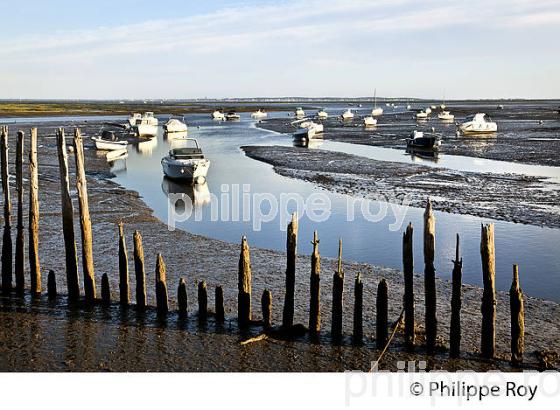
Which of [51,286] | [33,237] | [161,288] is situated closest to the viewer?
[161,288]

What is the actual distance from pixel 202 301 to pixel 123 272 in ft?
6.74

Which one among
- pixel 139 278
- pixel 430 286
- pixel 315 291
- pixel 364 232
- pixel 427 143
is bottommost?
pixel 364 232

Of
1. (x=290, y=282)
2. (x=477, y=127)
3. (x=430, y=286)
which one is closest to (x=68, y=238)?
(x=290, y=282)

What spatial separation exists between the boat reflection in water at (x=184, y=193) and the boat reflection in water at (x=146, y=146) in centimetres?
2165

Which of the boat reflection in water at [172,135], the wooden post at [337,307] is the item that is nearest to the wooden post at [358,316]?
the wooden post at [337,307]

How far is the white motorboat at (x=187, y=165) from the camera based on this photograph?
107 ft

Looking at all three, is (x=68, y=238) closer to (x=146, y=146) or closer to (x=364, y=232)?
(x=364, y=232)

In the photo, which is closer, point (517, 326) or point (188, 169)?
point (517, 326)

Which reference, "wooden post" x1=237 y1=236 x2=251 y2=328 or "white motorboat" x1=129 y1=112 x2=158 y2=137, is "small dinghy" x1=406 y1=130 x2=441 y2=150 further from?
"wooden post" x1=237 y1=236 x2=251 y2=328

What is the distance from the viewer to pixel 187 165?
32688 millimetres

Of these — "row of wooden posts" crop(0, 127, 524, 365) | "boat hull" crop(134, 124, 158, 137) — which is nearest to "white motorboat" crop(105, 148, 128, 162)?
"boat hull" crop(134, 124, 158, 137)

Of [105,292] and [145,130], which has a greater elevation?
[145,130]

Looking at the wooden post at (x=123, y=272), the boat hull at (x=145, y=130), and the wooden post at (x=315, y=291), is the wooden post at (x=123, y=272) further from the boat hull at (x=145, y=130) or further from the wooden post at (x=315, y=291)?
the boat hull at (x=145, y=130)

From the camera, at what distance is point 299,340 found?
1134 centimetres
